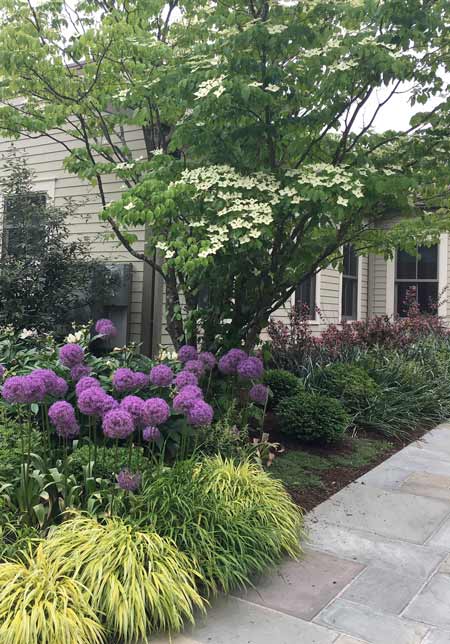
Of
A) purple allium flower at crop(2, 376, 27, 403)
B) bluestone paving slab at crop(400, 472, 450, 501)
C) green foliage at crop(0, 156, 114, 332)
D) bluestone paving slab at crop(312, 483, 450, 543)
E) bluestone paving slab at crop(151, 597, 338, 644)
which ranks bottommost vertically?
bluestone paving slab at crop(151, 597, 338, 644)

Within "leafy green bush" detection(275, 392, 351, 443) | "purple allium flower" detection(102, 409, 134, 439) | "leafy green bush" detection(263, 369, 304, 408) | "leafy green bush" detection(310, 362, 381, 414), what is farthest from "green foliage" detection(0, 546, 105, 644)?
"leafy green bush" detection(310, 362, 381, 414)

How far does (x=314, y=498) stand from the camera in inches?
167

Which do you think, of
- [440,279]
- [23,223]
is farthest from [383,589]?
[440,279]

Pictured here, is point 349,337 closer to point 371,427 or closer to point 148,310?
point 371,427

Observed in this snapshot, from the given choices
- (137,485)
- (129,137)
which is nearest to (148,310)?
(129,137)

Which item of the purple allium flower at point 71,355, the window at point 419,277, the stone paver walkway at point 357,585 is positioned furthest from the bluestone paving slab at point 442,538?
the window at point 419,277

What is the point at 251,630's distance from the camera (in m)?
2.54

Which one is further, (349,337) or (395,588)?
(349,337)

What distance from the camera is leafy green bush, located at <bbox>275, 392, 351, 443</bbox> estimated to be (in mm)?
5332

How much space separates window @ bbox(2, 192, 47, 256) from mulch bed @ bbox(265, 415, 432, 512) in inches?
132

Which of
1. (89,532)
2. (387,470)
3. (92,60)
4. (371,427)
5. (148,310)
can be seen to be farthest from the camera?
(148,310)

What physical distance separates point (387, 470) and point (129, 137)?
509 cm

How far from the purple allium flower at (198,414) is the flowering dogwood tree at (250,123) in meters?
1.11

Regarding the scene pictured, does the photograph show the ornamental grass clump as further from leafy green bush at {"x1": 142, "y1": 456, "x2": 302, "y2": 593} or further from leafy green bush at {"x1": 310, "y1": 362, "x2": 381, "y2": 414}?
leafy green bush at {"x1": 310, "y1": 362, "x2": 381, "y2": 414}
